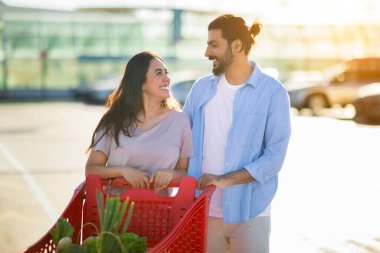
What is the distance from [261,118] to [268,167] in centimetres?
24

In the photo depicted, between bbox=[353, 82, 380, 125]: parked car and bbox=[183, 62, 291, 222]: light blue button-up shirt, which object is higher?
bbox=[183, 62, 291, 222]: light blue button-up shirt

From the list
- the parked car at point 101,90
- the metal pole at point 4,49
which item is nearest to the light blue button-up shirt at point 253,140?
the parked car at point 101,90

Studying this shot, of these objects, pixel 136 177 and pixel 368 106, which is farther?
pixel 368 106

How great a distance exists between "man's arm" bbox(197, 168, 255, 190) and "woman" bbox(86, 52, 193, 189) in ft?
0.42

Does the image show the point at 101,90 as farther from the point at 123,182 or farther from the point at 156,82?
the point at 123,182

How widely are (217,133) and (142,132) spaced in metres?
0.43

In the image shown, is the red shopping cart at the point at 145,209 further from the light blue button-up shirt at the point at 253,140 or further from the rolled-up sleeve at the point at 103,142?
the light blue button-up shirt at the point at 253,140

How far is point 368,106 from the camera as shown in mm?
24375

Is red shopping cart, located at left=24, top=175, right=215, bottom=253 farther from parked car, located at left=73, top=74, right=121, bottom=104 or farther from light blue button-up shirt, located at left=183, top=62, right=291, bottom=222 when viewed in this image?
parked car, located at left=73, top=74, right=121, bottom=104

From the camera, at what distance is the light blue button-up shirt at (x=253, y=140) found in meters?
4.08

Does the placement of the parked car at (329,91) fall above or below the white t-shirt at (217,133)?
below

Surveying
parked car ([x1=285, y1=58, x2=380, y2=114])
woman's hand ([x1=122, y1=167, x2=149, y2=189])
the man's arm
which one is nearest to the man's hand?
the man's arm

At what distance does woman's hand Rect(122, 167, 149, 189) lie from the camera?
3.70m

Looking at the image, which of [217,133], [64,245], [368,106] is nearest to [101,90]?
[368,106]
